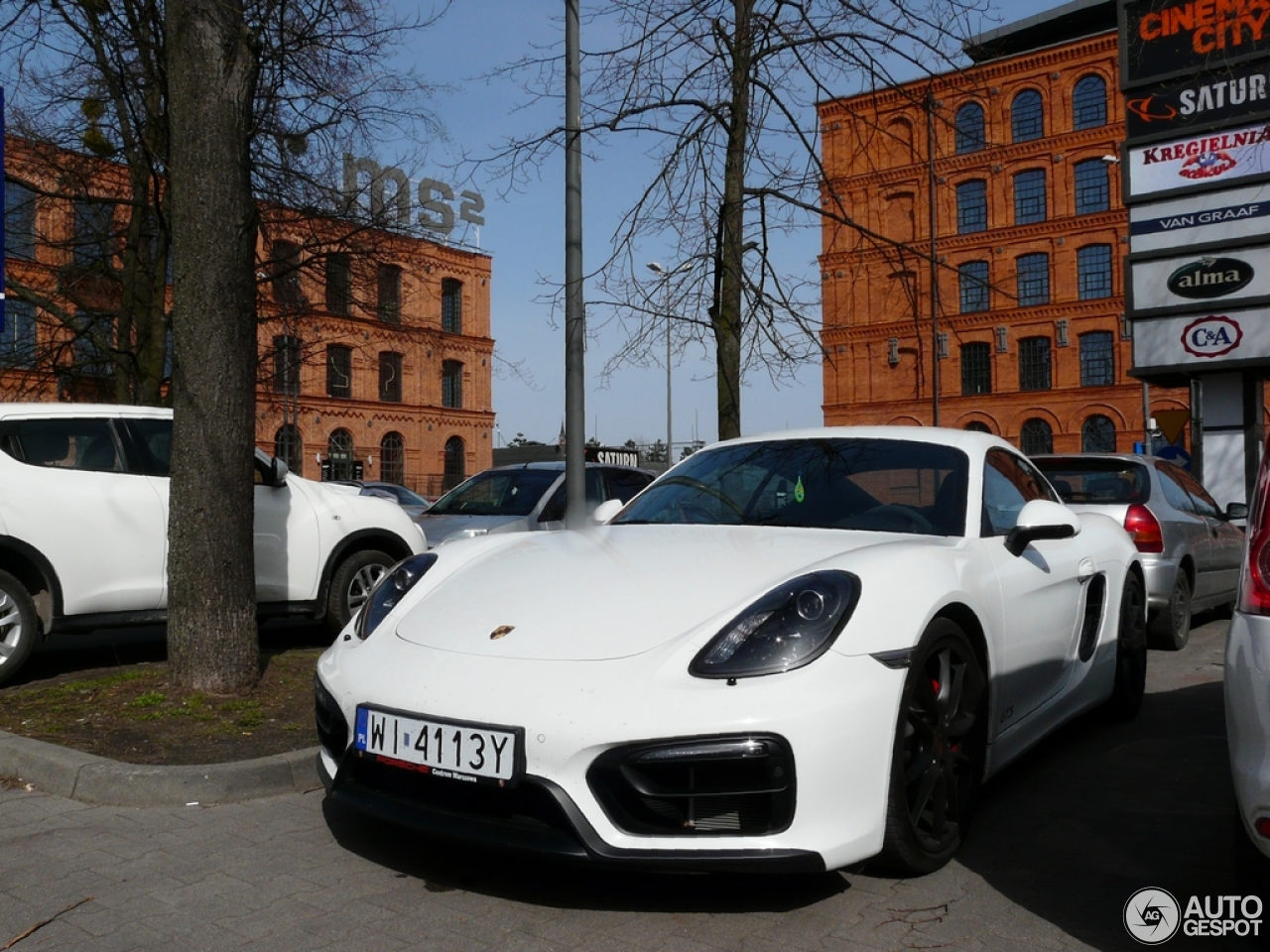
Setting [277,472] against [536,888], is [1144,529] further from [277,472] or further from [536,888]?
[536,888]

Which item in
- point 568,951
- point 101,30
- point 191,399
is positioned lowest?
point 568,951

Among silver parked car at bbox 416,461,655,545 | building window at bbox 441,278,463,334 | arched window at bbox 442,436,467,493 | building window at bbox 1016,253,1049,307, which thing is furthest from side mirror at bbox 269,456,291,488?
arched window at bbox 442,436,467,493

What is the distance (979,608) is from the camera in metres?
3.84

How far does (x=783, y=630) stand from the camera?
3221 millimetres

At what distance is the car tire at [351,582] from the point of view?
8.09 m

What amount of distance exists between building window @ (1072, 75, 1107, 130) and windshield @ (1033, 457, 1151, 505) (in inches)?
1646

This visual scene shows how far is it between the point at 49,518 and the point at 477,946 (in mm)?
4757

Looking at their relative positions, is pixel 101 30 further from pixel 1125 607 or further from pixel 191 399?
pixel 1125 607

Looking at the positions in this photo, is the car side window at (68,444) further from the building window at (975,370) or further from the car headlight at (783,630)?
the building window at (975,370)

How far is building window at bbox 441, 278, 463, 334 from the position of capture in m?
51.1

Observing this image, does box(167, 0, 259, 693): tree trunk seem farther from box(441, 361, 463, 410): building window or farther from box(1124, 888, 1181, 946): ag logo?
box(441, 361, 463, 410): building window

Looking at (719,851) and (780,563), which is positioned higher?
(780,563)

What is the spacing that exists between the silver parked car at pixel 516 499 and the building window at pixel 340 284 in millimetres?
4496

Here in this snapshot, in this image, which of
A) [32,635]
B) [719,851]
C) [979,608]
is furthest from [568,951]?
[32,635]
